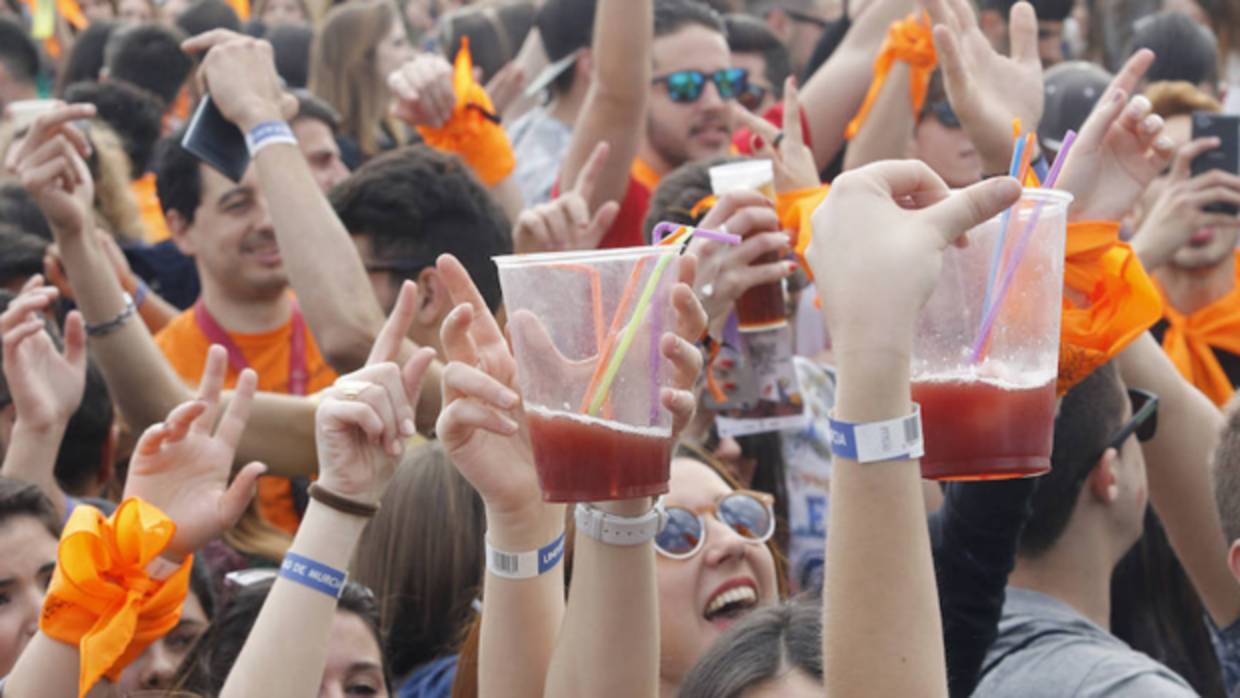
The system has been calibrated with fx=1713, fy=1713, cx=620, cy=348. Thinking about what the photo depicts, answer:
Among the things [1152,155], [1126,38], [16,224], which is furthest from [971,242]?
[1126,38]

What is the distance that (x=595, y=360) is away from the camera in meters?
2.17

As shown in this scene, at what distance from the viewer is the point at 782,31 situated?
8.77 metres

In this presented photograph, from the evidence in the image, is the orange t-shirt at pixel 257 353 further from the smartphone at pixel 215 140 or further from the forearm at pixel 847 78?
the forearm at pixel 847 78

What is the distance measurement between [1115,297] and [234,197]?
116 inches

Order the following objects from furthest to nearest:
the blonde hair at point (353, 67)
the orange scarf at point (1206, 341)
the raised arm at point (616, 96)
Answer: the blonde hair at point (353, 67)
the orange scarf at point (1206, 341)
the raised arm at point (616, 96)

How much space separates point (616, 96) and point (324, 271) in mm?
1130

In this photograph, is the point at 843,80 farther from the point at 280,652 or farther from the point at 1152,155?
the point at 280,652

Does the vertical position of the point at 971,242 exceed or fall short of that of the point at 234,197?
it exceeds it

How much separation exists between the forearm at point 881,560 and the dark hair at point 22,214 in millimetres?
4323

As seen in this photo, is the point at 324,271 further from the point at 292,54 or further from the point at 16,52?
the point at 292,54

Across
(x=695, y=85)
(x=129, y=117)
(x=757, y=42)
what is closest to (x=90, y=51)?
(x=129, y=117)

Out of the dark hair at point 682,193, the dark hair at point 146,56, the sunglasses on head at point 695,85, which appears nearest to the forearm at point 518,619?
the dark hair at point 682,193

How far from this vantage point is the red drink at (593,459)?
217 centimetres

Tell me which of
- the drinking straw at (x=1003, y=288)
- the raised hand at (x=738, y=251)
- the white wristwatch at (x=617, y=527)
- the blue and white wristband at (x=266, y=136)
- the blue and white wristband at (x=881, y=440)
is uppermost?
the drinking straw at (x=1003, y=288)
